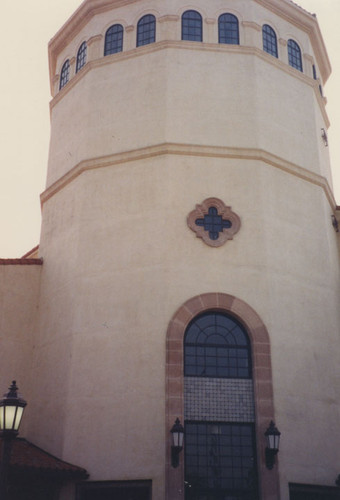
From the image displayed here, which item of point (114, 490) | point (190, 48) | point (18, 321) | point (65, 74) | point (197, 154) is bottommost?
point (114, 490)

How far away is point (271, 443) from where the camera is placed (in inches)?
569

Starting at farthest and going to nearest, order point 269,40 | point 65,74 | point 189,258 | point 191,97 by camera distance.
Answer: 1. point 65,74
2. point 269,40
3. point 191,97
4. point 189,258


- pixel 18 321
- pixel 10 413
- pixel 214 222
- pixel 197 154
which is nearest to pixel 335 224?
pixel 214 222

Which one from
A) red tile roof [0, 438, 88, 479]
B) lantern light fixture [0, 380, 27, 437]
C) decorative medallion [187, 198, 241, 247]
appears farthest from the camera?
decorative medallion [187, 198, 241, 247]

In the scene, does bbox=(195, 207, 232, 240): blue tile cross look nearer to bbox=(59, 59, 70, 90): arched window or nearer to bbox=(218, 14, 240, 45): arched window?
bbox=(218, 14, 240, 45): arched window

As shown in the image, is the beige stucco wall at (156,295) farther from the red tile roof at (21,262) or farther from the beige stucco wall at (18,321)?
the beige stucco wall at (18,321)

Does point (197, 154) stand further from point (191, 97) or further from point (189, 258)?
point (189, 258)

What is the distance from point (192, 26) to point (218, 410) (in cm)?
1169

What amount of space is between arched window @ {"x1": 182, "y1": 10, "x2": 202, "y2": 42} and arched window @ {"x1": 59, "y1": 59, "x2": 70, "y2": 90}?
4.32 metres

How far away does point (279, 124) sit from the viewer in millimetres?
19172

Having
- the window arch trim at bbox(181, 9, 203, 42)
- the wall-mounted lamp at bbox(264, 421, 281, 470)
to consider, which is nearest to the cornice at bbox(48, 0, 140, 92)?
the window arch trim at bbox(181, 9, 203, 42)

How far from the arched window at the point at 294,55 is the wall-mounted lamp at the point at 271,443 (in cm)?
1182

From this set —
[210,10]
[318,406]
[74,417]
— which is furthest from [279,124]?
[74,417]

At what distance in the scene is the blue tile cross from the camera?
17.0 meters
